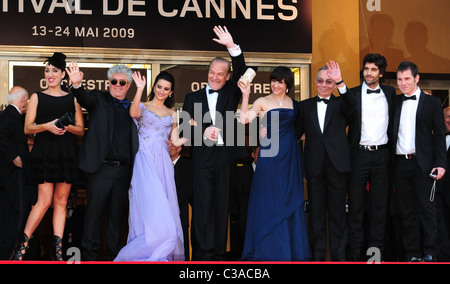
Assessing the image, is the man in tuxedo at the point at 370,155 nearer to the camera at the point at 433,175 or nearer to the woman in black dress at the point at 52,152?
the camera at the point at 433,175

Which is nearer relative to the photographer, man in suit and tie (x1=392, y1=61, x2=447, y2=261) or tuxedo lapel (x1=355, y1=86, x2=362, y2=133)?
man in suit and tie (x1=392, y1=61, x2=447, y2=261)

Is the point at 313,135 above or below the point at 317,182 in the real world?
above

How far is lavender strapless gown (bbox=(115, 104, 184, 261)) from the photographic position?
17.6 ft

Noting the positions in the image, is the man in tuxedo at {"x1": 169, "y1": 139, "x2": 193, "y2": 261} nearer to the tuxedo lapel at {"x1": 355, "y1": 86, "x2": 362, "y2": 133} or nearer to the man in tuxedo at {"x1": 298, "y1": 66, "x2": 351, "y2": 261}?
the man in tuxedo at {"x1": 298, "y1": 66, "x2": 351, "y2": 261}

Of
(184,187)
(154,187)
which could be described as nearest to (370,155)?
(184,187)

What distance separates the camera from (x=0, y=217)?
5770mm

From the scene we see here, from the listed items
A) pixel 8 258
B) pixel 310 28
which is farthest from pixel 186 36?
pixel 8 258

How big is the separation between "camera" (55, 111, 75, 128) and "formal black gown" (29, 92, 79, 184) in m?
0.19

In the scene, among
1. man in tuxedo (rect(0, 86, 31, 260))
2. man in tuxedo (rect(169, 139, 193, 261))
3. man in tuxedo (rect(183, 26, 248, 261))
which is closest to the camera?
man in tuxedo (rect(183, 26, 248, 261))

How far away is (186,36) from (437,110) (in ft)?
10.7

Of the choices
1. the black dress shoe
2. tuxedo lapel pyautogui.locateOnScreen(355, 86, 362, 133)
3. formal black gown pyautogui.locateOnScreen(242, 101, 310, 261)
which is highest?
tuxedo lapel pyautogui.locateOnScreen(355, 86, 362, 133)

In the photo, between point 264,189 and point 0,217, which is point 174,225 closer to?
point 264,189

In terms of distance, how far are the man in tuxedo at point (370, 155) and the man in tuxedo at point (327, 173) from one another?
9cm

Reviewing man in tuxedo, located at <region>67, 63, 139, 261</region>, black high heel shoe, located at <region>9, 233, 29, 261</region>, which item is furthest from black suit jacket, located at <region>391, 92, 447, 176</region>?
black high heel shoe, located at <region>9, 233, 29, 261</region>
